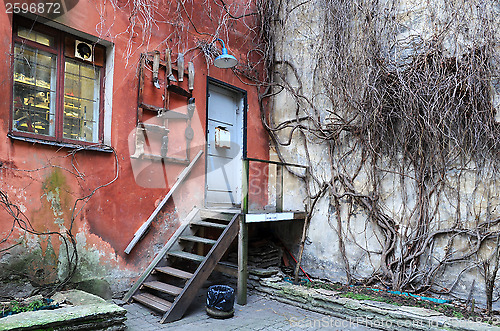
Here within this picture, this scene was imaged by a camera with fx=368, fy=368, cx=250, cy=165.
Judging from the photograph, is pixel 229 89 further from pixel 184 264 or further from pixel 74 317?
pixel 74 317

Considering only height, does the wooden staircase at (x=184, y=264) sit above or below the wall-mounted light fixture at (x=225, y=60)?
below

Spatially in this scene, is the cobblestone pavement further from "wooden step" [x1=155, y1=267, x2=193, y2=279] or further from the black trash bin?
"wooden step" [x1=155, y1=267, x2=193, y2=279]

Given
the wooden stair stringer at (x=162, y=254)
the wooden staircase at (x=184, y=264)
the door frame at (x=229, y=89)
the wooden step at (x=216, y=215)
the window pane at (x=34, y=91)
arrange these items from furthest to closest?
the door frame at (x=229, y=89), the wooden step at (x=216, y=215), the wooden stair stringer at (x=162, y=254), the wooden staircase at (x=184, y=264), the window pane at (x=34, y=91)

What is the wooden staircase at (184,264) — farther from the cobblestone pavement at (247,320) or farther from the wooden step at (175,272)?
the cobblestone pavement at (247,320)

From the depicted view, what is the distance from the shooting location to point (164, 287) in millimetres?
4668

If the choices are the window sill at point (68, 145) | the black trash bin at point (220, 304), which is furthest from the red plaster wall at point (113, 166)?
the black trash bin at point (220, 304)

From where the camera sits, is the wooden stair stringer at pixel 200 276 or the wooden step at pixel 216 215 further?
the wooden step at pixel 216 215

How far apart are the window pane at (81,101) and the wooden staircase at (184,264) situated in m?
1.83

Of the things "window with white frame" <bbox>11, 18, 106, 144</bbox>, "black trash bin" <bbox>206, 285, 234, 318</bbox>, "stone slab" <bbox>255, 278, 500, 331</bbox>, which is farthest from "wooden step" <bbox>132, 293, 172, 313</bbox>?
"window with white frame" <bbox>11, 18, 106, 144</bbox>

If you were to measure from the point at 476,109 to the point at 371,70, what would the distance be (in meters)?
1.45

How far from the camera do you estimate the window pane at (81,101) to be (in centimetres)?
452

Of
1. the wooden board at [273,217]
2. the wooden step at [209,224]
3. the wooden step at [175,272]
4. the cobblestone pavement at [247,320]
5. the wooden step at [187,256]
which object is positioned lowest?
the cobblestone pavement at [247,320]

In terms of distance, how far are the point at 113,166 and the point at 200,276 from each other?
1.79 m

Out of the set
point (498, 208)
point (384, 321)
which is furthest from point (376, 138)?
point (384, 321)
